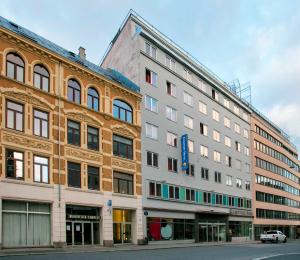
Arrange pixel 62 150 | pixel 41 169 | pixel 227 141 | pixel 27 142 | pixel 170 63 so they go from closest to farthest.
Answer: pixel 27 142 → pixel 41 169 → pixel 62 150 → pixel 170 63 → pixel 227 141

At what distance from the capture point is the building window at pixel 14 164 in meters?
27.5

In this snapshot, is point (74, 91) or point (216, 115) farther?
point (216, 115)

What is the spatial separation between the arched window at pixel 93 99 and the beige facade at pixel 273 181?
3804cm

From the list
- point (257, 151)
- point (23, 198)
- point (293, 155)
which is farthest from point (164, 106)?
point (293, 155)

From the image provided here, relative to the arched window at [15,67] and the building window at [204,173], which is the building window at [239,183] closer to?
the building window at [204,173]

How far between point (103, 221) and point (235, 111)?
35.1 metres

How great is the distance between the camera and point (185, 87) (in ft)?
163

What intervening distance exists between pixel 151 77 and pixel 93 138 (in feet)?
36.9

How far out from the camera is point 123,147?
38.2m

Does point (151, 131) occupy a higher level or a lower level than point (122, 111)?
lower

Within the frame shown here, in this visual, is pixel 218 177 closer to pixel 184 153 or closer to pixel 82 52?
pixel 184 153

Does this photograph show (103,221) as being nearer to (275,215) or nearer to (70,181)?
(70,181)

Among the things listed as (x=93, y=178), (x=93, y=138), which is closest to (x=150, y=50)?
(x=93, y=138)

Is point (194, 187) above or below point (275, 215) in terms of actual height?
above
